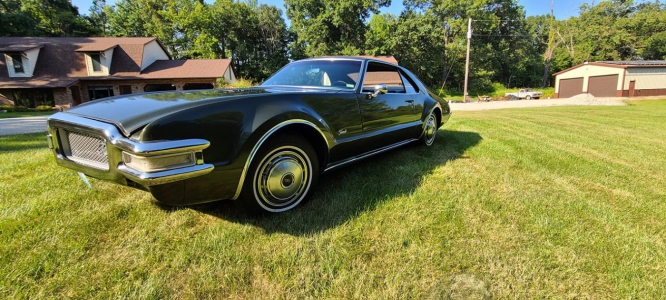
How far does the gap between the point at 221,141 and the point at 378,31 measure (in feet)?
110

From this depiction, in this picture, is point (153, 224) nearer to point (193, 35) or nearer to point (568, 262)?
point (568, 262)

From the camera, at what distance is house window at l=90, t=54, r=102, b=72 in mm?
22875

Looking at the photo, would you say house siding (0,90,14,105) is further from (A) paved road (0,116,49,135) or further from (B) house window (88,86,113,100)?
(A) paved road (0,116,49,135)

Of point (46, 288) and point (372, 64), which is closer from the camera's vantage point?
point (46, 288)

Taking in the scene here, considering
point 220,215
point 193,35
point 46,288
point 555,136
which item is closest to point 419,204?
point 220,215

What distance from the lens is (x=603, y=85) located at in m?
27.2

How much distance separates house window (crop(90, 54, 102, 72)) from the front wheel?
1079 inches

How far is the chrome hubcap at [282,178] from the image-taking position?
82.0 inches

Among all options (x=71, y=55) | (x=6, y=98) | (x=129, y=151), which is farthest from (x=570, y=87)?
(x=6, y=98)

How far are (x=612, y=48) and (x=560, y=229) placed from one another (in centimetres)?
5587

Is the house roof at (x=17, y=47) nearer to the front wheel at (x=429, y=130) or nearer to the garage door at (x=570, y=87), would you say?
the front wheel at (x=429, y=130)

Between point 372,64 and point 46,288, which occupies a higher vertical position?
point 372,64

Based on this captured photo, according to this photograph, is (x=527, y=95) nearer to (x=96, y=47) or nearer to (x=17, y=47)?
(x=96, y=47)

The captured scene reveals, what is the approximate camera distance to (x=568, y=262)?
171cm
